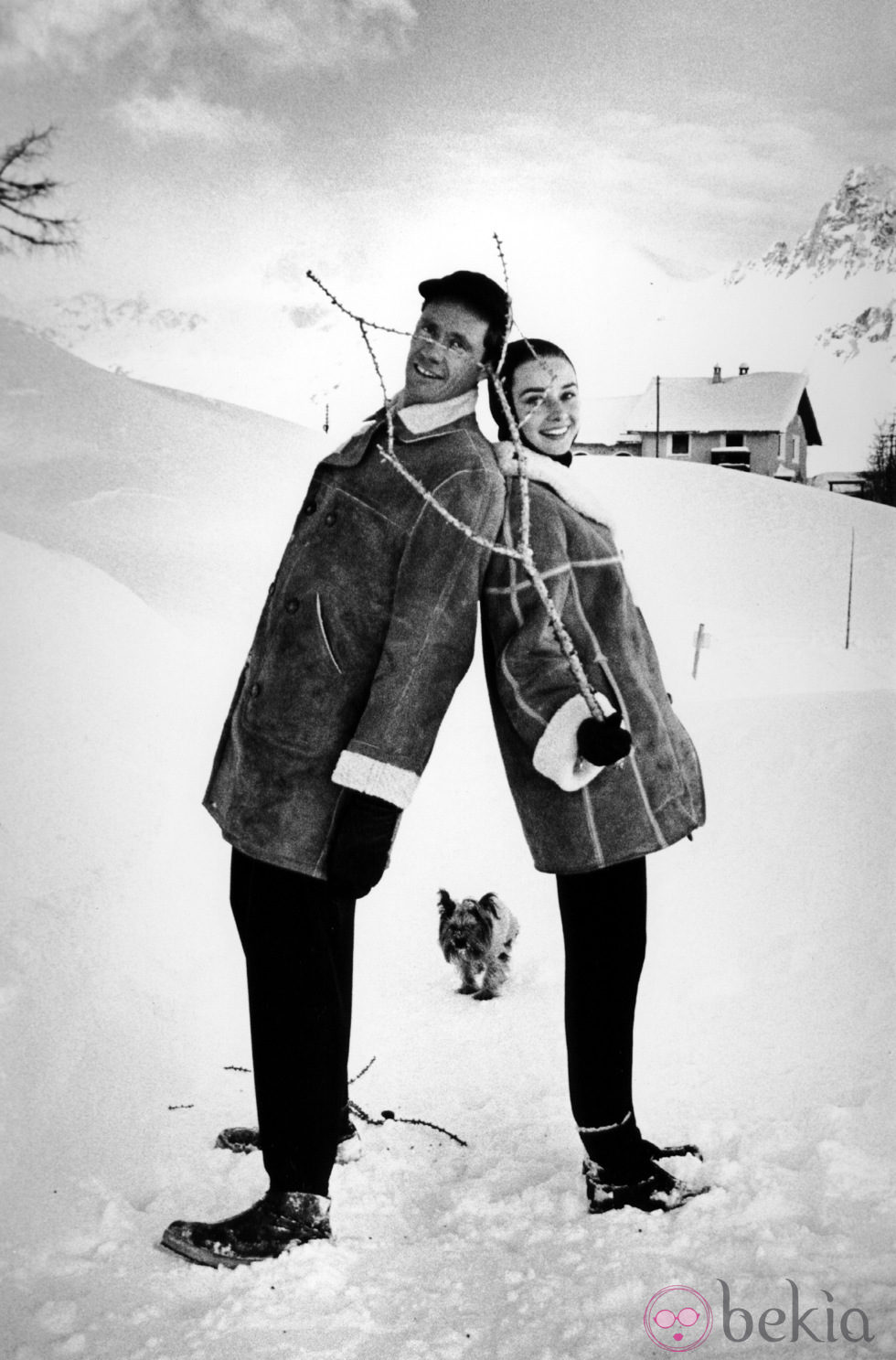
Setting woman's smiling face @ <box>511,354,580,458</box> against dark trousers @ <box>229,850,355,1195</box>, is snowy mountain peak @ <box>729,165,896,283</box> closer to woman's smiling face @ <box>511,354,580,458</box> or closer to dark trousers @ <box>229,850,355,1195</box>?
woman's smiling face @ <box>511,354,580,458</box>

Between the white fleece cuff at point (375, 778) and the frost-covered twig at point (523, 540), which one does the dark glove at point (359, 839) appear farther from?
the frost-covered twig at point (523, 540)

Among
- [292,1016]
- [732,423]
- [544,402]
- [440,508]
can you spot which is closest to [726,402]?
[732,423]

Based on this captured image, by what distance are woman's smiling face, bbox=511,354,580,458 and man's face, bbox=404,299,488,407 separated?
3.3 inches

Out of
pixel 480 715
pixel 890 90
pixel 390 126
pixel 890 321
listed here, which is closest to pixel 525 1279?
pixel 480 715

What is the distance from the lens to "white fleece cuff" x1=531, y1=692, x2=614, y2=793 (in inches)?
75.8

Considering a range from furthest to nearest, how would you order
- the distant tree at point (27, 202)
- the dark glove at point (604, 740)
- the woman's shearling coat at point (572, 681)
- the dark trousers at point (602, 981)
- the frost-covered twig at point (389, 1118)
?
the distant tree at point (27, 202) → the frost-covered twig at point (389, 1118) → the dark trousers at point (602, 981) → the woman's shearling coat at point (572, 681) → the dark glove at point (604, 740)

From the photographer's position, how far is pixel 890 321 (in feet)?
8.16

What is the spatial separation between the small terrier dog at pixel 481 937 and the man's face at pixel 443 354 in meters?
0.92

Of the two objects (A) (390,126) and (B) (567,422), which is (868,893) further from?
(A) (390,126)

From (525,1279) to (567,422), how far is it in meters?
1.40

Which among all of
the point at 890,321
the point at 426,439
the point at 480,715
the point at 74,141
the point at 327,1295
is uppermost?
the point at 74,141

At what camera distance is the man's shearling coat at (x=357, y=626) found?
194 centimetres

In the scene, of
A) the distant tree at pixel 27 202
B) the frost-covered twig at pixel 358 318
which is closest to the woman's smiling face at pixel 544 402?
the frost-covered twig at pixel 358 318

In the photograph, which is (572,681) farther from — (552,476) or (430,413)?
(430,413)
